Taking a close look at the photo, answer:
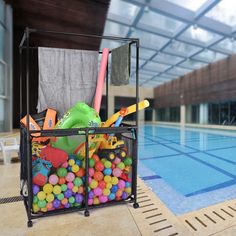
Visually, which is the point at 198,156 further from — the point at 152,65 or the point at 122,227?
the point at 152,65

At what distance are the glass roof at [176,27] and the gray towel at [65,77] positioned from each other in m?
3.84

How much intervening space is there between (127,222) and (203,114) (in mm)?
12988

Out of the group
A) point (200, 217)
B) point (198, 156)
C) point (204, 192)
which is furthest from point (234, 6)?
point (200, 217)

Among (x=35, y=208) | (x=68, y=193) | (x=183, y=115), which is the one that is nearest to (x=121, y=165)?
(x=68, y=193)

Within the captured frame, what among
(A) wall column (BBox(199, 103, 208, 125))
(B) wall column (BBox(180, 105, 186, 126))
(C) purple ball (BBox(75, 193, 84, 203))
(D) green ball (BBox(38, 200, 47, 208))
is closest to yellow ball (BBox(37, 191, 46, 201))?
(D) green ball (BBox(38, 200, 47, 208))

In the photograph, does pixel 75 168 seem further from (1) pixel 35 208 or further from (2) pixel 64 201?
(1) pixel 35 208

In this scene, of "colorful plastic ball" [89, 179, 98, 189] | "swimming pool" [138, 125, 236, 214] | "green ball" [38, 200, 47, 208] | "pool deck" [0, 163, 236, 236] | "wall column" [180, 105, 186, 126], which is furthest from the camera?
"wall column" [180, 105, 186, 126]

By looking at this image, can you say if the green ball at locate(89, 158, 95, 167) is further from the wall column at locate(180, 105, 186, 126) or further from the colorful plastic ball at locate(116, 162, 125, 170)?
the wall column at locate(180, 105, 186, 126)

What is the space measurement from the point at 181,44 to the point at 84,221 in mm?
9814

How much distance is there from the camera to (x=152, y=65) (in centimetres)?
1257

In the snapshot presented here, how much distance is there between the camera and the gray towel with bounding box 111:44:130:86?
4.76 ft

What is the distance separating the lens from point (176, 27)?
25.8ft

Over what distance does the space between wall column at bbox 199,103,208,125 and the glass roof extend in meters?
3.09

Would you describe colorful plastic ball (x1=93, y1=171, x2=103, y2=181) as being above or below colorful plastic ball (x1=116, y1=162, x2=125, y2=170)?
below
